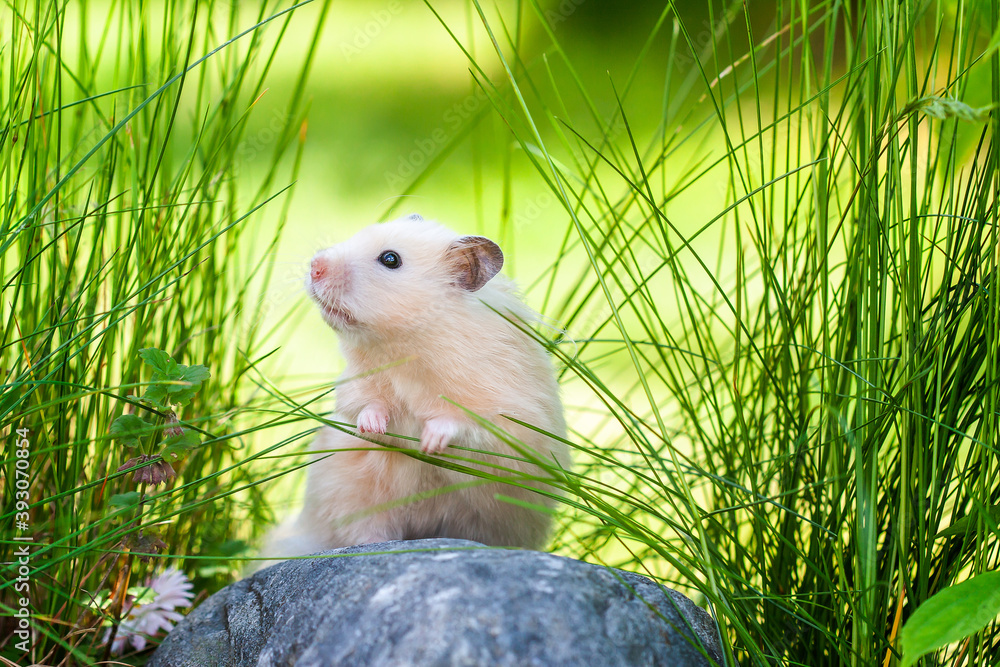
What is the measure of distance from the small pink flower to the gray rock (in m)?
0.34

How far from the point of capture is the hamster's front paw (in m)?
1.50

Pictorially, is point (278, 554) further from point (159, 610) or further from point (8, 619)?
point (8, 619)

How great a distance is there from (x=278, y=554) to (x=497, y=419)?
0.71 meters

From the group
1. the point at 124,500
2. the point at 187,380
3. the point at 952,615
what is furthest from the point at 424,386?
the point at 952,615

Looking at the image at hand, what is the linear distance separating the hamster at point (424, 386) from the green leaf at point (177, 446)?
1.08 feet

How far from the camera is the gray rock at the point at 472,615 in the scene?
1.15m

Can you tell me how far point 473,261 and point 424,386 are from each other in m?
0.30

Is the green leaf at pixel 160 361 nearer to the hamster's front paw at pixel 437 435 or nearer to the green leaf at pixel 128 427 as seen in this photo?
the green leaf at pixel 128 427

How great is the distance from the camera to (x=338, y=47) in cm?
596

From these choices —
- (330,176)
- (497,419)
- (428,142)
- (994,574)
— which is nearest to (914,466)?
(994,574)

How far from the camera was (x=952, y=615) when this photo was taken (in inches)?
39.1

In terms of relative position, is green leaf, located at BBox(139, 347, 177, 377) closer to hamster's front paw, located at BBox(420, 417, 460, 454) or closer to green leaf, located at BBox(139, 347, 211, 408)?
green leaf, located at BBox(139, 347, 211, 408)

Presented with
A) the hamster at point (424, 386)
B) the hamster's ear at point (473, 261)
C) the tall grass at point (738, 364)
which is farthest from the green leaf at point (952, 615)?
the hamster's ear at point (473, 261)

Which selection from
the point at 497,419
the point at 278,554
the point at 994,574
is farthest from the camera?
the point at 278,554
